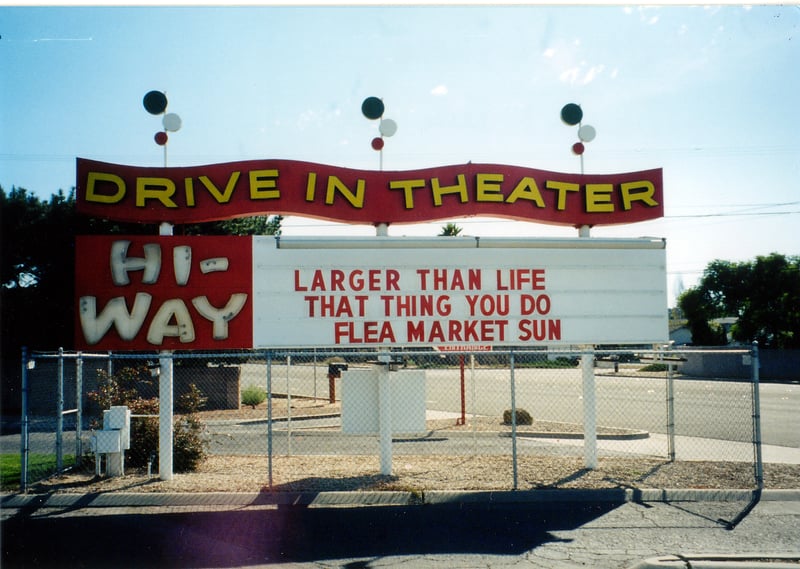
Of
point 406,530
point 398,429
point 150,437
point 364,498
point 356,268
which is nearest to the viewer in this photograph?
point 406,530

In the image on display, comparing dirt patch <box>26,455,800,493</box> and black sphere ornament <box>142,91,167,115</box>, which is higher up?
black sphere ornament <box>142,91,167,115</box>

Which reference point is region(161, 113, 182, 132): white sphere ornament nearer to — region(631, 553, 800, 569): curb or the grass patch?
the grass patch

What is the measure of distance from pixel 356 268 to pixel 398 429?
108 inches

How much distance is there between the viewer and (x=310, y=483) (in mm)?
9781

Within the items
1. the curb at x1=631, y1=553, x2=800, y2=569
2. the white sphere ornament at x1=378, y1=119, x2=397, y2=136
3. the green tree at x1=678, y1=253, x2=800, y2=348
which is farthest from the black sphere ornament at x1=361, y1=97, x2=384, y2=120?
the green tree at x1=678, y1=253, x2=800, y2=348

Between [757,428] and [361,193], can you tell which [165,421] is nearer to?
[361,193]

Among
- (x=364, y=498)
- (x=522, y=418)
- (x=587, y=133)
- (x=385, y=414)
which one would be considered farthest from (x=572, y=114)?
(x=522, y=418)

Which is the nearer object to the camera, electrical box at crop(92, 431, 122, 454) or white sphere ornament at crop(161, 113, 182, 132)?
electrical box at crop(92, 431, 122, 454)

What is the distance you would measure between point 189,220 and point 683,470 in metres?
8.94

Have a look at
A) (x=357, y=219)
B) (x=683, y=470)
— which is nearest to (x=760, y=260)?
(x=683, y=470)

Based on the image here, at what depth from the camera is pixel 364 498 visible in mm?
8961

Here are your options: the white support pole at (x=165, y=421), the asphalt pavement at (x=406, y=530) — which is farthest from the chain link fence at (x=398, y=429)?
the asphalt pavement at (x=406, y=530)

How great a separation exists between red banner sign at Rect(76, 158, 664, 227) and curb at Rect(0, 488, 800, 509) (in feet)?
13.6

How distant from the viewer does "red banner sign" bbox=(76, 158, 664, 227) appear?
9961 mm
